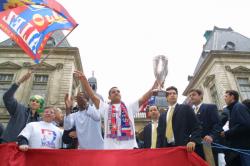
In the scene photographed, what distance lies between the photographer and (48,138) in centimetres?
351

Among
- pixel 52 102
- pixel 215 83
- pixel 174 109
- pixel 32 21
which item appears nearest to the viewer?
pixel 174 109

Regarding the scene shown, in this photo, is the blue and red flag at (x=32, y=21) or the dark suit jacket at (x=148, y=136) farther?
the blue and red flag at (x=32, y=21)

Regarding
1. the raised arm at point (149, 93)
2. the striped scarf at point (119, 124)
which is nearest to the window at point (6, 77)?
the striped scarf at point (119, 124)

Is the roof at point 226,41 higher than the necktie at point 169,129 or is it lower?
higher

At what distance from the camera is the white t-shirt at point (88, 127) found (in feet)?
12.3

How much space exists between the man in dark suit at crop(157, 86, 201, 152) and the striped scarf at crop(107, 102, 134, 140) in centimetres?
51

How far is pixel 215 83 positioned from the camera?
22.3m

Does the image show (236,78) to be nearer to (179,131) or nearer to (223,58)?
(223,58)

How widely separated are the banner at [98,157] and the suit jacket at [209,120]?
3.39 ft

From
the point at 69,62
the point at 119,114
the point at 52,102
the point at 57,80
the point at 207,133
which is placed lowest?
the point at 207,133

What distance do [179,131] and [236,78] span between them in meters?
20.8

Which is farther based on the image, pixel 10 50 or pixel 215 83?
pixel 215 83

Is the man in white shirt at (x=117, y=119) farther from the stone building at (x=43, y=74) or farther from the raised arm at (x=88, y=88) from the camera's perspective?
the stone building at (x=43, y=74)

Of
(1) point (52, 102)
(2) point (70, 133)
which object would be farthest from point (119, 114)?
(1) point (52, 102)
